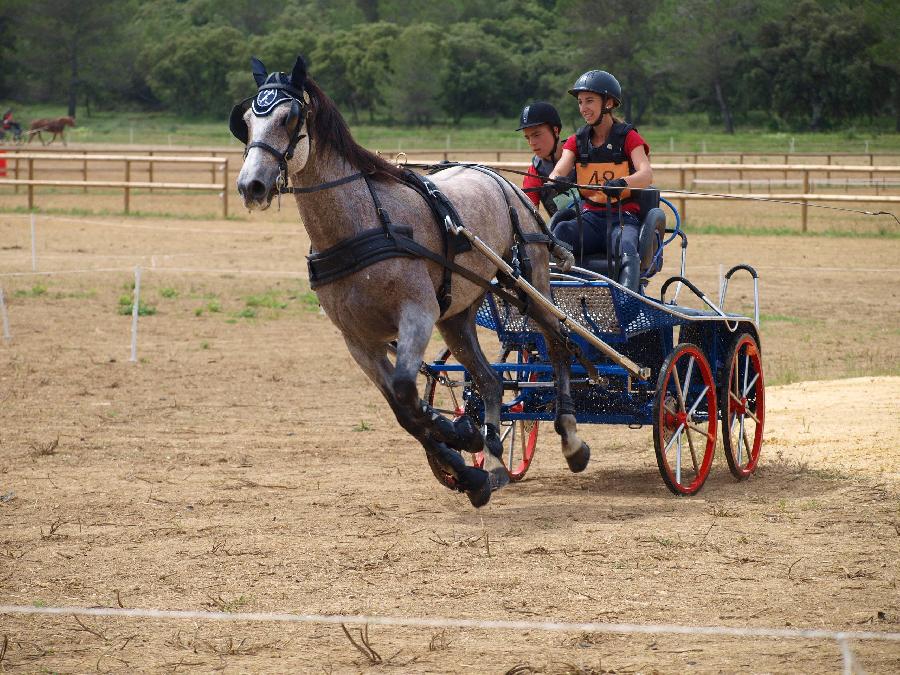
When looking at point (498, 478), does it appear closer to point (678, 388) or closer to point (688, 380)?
point (678, 388)

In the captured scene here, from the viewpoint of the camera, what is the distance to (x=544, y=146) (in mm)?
8117

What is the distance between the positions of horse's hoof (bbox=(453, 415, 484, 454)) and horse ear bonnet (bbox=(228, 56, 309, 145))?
5.69 feet

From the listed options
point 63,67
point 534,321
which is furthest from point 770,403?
point 63,67

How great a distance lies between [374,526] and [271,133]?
6.94 ft

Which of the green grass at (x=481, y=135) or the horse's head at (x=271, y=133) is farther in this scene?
the green grass at (x=481, y=135)

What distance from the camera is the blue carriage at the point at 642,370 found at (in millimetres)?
7039

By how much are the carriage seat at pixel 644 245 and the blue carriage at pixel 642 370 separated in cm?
2

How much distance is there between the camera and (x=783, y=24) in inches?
2264

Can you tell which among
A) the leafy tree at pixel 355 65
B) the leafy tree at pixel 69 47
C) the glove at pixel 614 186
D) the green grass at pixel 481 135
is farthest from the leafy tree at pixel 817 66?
the glove at pixel 614 186

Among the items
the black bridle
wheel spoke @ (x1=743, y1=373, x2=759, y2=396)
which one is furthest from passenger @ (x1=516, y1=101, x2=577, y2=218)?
the black bridle

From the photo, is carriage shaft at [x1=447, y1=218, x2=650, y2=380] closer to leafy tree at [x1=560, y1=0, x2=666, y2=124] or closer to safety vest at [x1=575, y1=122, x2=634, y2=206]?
safety vest at [x1=575, y1=122, x2=634, y2=206]

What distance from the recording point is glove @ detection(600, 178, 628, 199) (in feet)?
23.9

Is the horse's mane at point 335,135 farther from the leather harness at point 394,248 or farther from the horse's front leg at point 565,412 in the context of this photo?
the horse's front leg at point 565,412

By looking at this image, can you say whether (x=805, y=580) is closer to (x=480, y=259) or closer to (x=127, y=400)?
(x=480, y=259)
